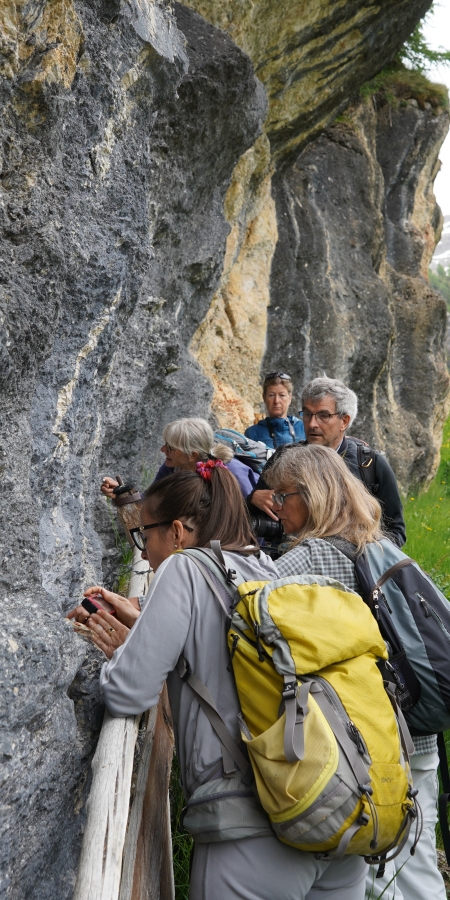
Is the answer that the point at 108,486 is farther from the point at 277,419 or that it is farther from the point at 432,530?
the point at 432,530

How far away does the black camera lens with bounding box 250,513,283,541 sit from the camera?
3508mm

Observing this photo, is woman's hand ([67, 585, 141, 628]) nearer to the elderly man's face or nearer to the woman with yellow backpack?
the woman with yellow backpack

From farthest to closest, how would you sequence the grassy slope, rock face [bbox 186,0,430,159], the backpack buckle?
the grassy slope → rock face [bbox 186,0,430,159] → the backpack buckle

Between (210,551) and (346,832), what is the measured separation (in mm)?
744

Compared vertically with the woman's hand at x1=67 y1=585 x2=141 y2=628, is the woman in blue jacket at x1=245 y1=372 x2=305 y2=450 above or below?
above

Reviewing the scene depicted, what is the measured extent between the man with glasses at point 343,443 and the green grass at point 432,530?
263 cm

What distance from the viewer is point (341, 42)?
25.5 ft

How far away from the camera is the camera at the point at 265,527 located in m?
3.51

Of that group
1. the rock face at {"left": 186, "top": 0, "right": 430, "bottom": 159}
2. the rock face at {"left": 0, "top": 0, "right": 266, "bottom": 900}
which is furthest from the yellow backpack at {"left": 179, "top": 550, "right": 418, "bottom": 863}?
the rock face at {"left": 186, "top": 0, "right": 430, "bottom": 159}

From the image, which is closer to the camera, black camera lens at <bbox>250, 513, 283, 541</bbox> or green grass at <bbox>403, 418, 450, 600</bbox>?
black camera lens at <bbox>250, 513, 283, 541</bbox>

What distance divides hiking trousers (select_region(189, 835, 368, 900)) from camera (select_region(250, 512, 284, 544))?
1.81 m

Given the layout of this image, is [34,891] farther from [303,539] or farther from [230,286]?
[230,286]

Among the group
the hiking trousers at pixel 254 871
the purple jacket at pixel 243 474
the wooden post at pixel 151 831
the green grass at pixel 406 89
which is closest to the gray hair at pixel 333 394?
the purple jacket at pixel 243 474

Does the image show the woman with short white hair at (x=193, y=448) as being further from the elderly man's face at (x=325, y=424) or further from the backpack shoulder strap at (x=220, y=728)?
the backpack shoulder strap at (x=220, y=728)
